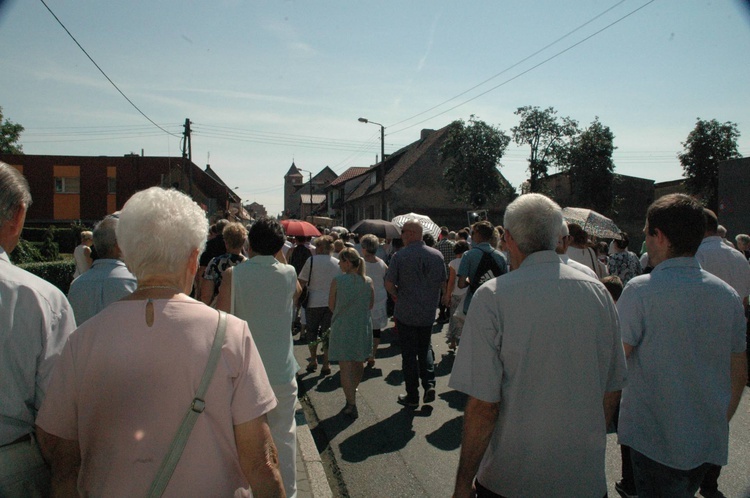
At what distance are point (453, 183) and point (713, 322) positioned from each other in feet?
117

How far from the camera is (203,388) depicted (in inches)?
66.7

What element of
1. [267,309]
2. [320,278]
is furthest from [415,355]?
[267,309]

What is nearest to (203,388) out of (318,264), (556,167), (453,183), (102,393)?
(102,393)

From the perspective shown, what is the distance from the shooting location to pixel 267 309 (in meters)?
3.93

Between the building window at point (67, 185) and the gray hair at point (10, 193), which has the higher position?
the building window at point (67, 185)

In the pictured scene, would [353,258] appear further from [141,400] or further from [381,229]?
[381,229]

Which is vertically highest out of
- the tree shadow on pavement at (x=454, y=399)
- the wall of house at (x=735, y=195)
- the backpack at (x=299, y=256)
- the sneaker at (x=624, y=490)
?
the wall of house at (x=735, y=195)

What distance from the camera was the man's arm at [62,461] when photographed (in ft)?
5.73

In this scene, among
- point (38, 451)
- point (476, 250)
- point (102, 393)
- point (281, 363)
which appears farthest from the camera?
point (476, 250)

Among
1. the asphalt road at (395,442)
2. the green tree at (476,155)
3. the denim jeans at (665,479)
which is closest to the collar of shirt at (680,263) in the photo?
the denim jeans at (665,479)

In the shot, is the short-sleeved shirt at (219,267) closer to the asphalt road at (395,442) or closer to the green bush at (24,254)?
the asphalt road at (395,442)

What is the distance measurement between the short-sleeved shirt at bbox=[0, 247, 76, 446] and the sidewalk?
2.66 meters

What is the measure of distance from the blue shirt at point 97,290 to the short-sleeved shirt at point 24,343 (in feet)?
4.05

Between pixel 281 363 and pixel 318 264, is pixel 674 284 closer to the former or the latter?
pixel 281 363
